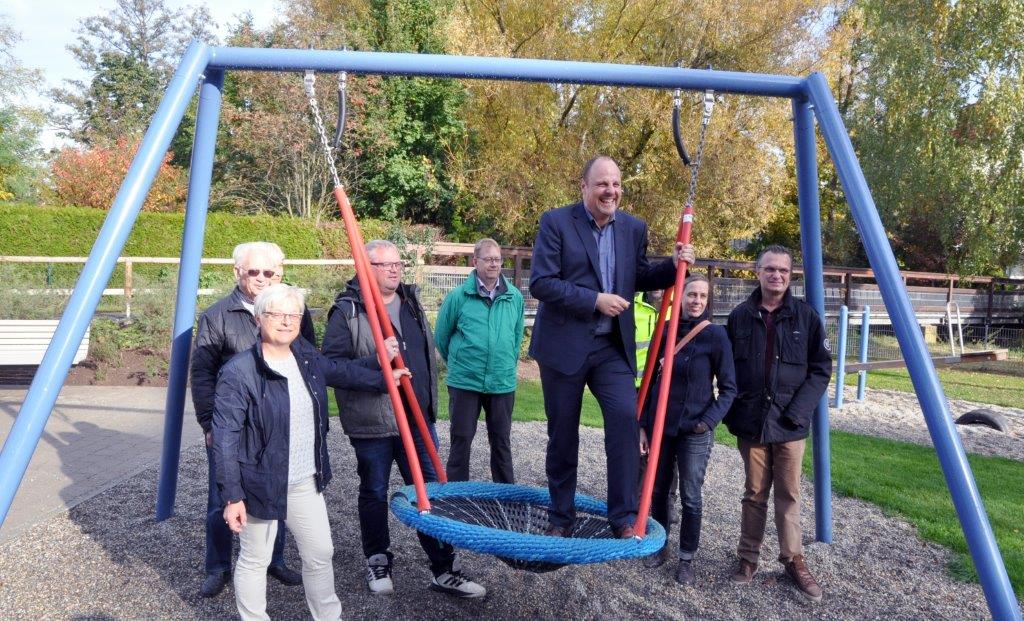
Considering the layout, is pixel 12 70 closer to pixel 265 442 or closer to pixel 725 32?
pixel 725 32

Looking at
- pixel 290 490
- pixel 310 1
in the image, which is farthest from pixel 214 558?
pixel 310 1

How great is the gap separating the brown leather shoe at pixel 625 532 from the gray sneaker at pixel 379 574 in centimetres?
126

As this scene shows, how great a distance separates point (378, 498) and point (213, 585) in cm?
95

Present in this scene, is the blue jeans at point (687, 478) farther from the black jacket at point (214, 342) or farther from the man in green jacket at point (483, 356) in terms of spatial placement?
the black jacket at point (214, 342)

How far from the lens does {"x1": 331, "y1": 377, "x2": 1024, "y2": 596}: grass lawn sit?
5078mm

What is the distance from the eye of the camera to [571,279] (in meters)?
3.52

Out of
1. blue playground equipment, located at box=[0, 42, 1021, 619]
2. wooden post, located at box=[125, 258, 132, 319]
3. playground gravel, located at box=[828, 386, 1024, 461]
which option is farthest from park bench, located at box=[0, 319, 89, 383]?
playground gravel, located at box=[828, 386, 1024, 461]

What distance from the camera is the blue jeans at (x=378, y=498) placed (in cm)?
395

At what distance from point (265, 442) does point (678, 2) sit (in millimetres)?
15869

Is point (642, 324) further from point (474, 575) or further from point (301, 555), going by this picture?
point (301, 555)

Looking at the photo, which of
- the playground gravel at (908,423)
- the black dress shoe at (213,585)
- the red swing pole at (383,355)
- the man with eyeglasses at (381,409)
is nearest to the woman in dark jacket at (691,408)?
the man with eyeglasses at (381,409)

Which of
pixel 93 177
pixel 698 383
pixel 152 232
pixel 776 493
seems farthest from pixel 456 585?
pixel 93 177

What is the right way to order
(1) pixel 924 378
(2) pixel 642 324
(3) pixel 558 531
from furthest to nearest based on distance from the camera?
(2) pixel 642 324
(3) pixel 558 531
(1) pixel 924 378

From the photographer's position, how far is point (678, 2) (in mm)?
16516
